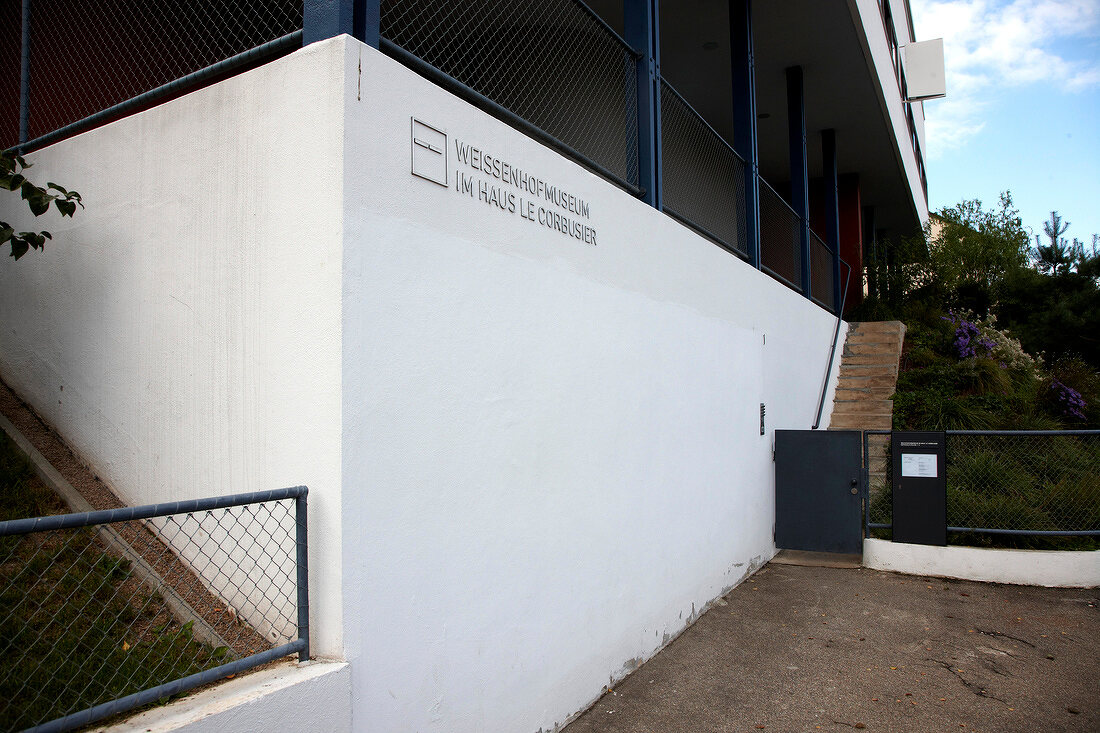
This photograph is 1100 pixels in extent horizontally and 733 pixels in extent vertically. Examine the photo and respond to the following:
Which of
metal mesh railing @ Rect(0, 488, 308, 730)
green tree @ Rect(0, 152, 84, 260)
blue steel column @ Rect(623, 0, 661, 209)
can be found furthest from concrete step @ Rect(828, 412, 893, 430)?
green tree @ Rect(0, 152, 84, 260)

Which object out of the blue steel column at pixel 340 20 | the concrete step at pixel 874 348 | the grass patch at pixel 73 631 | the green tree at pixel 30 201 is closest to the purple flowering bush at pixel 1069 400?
the concrete step at pixel 874 348

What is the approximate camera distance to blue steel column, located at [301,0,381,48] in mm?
3123

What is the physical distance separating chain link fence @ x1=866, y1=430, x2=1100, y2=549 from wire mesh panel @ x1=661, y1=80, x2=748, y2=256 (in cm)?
356

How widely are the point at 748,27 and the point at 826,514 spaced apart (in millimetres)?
5812

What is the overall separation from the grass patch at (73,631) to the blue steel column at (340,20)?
224cm

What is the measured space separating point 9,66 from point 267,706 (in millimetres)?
6528

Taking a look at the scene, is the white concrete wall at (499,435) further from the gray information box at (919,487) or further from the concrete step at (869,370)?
the concrete step at (869,370)

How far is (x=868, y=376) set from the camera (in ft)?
42.1

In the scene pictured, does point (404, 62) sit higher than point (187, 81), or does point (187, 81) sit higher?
point (404, 62)

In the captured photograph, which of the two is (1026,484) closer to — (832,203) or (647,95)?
(647,95)

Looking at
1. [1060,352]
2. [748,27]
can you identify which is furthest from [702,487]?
[1060,352]

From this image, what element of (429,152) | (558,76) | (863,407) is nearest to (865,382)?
(863,407)

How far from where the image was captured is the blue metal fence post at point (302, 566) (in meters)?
2.83

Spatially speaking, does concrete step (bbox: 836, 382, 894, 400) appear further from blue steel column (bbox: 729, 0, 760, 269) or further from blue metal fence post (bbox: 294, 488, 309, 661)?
blue metal fence post (bbox: 294, 488, 309, 661)
